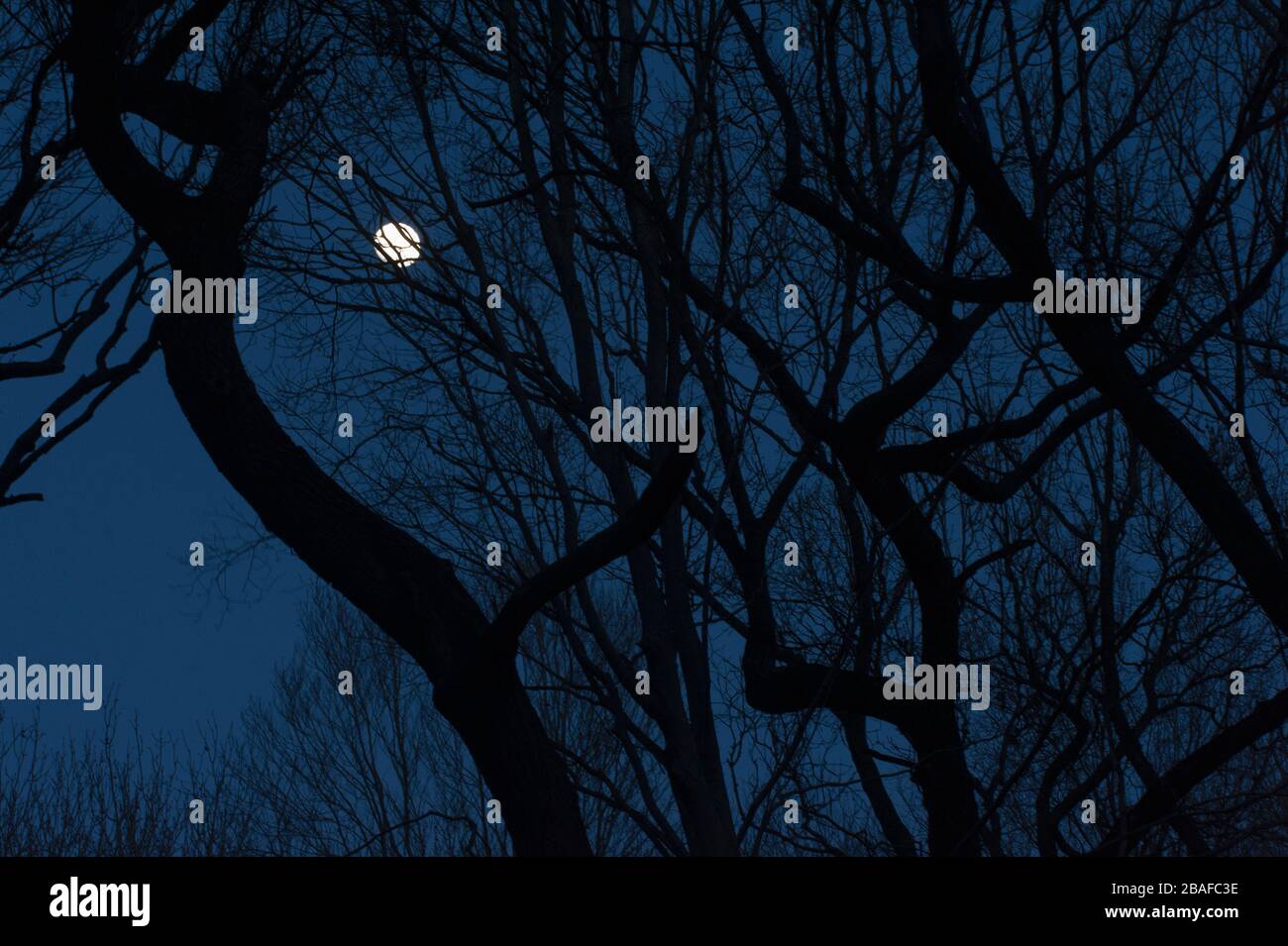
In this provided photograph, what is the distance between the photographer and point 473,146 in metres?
6.29

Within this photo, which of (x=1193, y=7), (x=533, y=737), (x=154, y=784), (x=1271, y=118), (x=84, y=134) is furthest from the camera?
(x=154, y=784)

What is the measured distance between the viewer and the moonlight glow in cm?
564

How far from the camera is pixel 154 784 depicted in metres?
11.9

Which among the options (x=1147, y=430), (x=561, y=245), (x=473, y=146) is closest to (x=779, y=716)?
(x=1147, y=430)

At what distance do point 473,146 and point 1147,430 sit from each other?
11.2ft

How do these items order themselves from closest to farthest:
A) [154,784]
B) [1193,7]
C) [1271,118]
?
[1271,118] → [1193,7] → [154,784]

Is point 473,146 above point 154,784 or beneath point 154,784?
above

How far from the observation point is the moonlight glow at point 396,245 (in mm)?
5641

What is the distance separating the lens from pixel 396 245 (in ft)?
19.0
